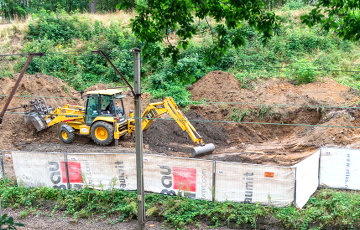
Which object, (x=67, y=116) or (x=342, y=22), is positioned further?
(x=67, y=116)

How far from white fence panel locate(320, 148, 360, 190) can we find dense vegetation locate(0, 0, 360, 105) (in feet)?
31.2

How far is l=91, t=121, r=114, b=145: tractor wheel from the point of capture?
16.0m

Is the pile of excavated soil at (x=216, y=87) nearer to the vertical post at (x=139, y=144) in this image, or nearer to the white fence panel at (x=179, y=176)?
the white fence panel at (x=179, y=176)

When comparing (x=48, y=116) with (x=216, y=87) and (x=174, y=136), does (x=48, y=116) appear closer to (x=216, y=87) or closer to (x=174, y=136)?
(x=174, y=136)

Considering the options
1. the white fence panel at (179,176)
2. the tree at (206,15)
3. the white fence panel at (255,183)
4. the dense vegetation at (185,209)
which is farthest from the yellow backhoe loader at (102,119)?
the tree at (206,15)

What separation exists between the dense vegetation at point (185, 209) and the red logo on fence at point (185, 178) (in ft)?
1.22

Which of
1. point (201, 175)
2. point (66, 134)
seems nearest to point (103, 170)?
point (201, 175)

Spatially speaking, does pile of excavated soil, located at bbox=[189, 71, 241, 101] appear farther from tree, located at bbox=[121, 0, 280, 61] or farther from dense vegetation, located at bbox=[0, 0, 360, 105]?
tree, located at bbox=[121, 0, 280, 61]

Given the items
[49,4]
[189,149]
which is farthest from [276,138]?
[49,4]

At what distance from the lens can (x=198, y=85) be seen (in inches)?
886

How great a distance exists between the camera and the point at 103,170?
12.0m

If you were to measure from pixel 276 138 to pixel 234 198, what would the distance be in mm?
8032

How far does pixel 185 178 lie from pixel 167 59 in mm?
15817

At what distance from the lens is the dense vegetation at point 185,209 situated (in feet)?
33.4
